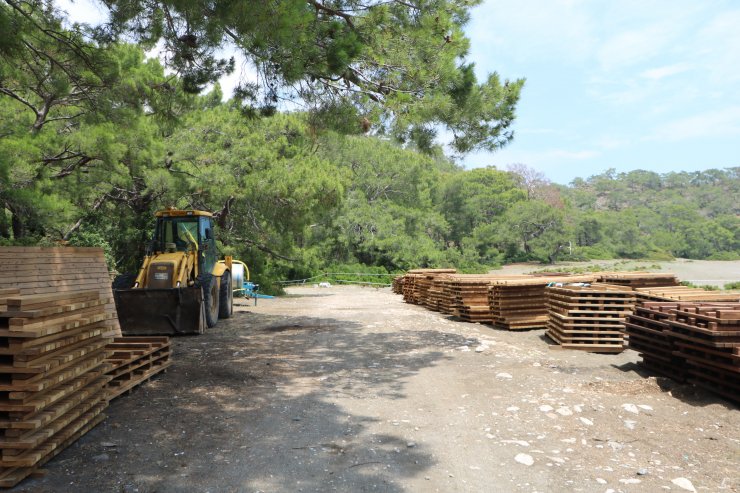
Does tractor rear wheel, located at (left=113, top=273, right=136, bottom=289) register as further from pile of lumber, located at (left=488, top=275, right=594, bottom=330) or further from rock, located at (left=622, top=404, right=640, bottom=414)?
rock, located at (left=622, top=404, right=640, bottom=414)

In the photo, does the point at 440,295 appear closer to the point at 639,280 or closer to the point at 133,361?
the point at 639,280

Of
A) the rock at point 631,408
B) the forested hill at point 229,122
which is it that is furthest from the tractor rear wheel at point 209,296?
the rock at point 631,408

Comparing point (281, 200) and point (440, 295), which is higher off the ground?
point (281, 200)

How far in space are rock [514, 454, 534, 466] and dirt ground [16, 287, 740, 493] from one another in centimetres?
2

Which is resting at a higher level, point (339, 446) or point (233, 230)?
point (233, 230)

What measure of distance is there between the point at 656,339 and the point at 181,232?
10031mm

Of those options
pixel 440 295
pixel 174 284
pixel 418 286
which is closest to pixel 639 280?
pixel 440 295

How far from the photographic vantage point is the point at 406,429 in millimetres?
5215

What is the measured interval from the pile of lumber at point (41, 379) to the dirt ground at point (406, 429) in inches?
7.8

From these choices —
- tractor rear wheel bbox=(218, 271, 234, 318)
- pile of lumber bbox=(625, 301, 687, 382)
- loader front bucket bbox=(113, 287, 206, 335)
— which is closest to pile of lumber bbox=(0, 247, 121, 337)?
loader front bucket bbox=(113, 287, 206, 335)

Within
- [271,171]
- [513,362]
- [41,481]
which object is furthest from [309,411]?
[271,171]

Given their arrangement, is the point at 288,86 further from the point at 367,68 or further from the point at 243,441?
the point at 243,441

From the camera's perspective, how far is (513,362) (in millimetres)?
8422

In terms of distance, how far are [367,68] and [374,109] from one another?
2.48 feet
